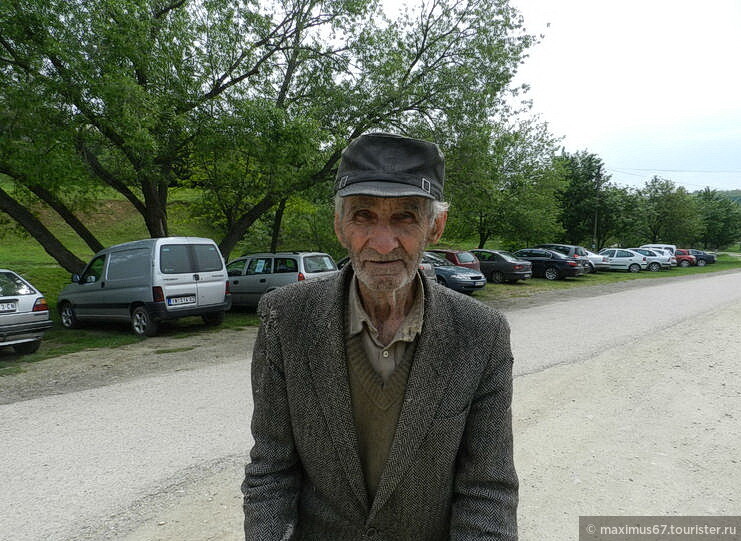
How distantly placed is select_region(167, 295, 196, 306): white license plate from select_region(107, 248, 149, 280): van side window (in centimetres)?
75

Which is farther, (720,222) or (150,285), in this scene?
(720,222)

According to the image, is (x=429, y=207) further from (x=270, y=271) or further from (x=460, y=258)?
(x=460, y=258)

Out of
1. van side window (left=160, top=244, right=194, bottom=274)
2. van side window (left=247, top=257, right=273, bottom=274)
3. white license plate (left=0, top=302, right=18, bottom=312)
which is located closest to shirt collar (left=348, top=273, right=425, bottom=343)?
white license plate (left=0, top=302, right=18, bottom=312)

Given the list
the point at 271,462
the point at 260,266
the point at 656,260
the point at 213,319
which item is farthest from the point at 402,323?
the point at 656,260

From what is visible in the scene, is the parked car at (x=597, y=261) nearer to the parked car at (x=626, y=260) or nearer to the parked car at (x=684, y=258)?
the parked car at (x=626, y=260)

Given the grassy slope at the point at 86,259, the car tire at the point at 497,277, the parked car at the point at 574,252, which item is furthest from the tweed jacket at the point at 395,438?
the parked car at the point at 574,252

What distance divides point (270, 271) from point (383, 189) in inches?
483

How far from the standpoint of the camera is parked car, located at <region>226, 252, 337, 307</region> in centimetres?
1275

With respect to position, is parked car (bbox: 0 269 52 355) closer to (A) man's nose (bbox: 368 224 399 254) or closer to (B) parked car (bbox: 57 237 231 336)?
(B) parked car (bbox: 57 237 231 336)

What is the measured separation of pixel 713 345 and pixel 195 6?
1385 centimetres

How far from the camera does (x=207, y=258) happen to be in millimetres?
10648

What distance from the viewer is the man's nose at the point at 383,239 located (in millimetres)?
1483

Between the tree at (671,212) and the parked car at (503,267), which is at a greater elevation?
the tree at (671,212)

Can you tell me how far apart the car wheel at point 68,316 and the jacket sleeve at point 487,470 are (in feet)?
39.2
